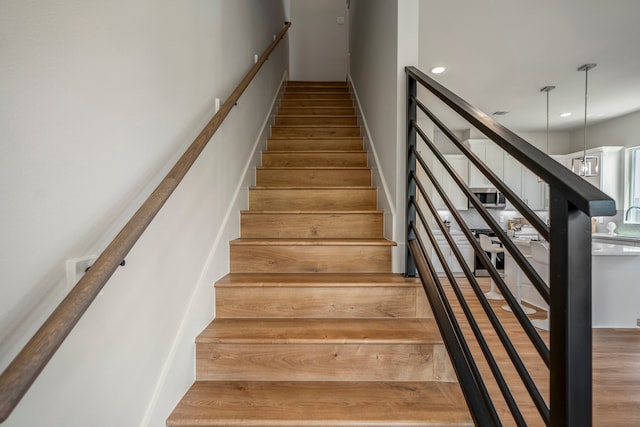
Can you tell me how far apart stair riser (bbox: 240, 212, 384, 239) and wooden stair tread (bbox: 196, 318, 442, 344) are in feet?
2.20

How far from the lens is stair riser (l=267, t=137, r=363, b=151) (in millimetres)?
3109

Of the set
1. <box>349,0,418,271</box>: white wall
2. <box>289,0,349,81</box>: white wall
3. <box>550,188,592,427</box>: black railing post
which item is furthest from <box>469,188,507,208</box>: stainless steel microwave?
<box>550,188,592,427</box>: black railing post

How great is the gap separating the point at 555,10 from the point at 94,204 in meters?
3.57

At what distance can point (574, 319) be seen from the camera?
0.64 m

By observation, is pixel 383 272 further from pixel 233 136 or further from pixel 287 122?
pixel 287 122

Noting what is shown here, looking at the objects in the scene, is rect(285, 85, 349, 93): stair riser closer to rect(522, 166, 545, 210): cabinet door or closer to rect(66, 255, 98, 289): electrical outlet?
rect(522, 166, 545, 210): cabinet door

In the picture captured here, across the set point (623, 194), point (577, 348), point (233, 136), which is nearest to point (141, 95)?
point (233, 136)

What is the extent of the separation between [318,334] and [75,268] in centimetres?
93

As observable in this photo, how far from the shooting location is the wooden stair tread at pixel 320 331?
52.6 inches

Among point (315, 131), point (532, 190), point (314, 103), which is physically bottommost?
point (532, 190)

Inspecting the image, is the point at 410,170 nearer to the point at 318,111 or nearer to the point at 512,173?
the point at 318,111

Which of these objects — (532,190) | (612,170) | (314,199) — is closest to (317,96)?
(314,199)

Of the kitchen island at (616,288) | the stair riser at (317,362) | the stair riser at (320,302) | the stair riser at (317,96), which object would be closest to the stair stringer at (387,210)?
the stair riser at (320,302)

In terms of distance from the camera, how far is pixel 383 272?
1.82 m
